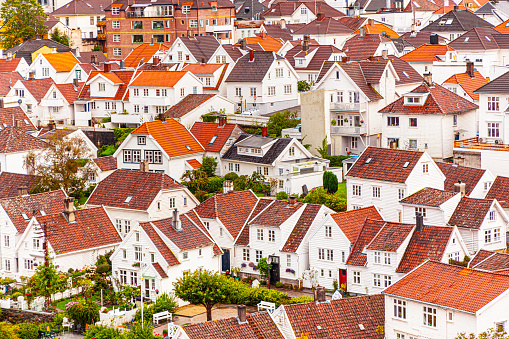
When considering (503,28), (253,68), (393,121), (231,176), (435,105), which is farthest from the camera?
(503,28)

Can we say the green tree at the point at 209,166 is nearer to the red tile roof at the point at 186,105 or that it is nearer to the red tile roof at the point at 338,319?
the red tile roof at the point at 186,105

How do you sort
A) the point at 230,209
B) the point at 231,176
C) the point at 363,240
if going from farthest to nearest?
the point at 231,176 < the point at 230,209 < the point at 363,240

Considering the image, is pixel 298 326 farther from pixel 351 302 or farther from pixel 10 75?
pixel 10 75

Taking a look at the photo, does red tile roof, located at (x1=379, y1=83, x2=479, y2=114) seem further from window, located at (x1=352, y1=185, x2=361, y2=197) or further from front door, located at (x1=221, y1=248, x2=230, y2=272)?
front door, located at (x1=221, y1=248, x2=230, y2=272)

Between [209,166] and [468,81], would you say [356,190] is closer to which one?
[209,166]

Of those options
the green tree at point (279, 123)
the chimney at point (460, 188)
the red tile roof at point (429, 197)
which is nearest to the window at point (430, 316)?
the red tile roof at point (429, 197)

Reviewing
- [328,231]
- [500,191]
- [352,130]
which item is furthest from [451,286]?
[352,130]
